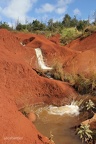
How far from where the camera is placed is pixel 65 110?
10.5m

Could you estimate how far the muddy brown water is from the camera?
25.9 feet

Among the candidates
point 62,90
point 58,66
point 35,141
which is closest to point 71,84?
point 62,90

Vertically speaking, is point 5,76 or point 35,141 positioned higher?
point 5,76

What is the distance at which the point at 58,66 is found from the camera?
555 inches

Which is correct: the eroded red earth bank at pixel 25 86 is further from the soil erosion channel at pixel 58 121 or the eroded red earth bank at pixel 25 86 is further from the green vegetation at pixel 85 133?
the green vegetation at pixel 85 133

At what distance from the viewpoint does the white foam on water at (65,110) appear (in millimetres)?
10259

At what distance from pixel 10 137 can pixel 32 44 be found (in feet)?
47.4

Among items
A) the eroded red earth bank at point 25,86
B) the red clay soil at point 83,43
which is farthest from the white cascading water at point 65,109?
the red clay soil at point 83,43

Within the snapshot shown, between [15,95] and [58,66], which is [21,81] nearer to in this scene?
[15,95]

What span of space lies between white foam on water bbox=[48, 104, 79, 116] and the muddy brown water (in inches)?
6.0

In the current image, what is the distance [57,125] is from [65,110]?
151 cm

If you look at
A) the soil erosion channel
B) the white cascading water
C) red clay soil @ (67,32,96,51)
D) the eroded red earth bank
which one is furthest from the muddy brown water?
red clay soil @ (67,32,96,51)

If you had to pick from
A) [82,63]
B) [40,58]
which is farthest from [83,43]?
[82,63]

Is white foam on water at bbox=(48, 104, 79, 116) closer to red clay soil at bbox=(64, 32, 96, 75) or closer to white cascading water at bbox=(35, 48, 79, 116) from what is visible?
white cascading water at bbox=(35, 48, 79, 116)
